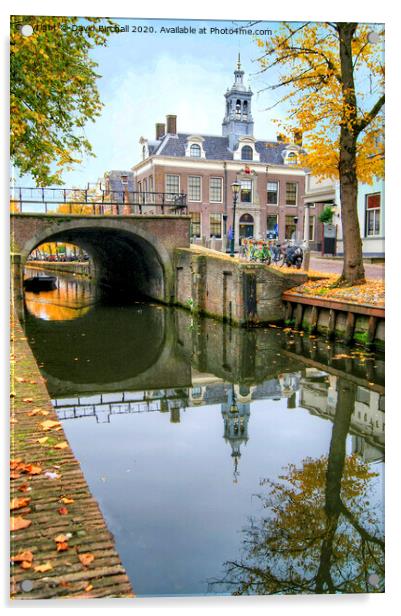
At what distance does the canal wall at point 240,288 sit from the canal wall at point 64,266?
26.2 meters

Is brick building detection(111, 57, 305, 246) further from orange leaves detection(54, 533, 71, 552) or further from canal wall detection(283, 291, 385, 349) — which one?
orange leaves detection(54, 533, 71, 552)

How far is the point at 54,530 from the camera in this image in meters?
3.34

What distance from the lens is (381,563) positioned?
3.66m

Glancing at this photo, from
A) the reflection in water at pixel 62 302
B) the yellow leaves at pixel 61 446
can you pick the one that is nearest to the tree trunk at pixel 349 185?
the yellow leaves at pixel 61 446

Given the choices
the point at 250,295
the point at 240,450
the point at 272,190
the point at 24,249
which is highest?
the point at 272,190

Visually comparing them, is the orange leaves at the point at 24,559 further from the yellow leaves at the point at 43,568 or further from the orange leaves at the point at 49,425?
the orange leaves at the point at 49,425

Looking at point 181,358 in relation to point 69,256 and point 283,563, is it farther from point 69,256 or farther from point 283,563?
point 69,256

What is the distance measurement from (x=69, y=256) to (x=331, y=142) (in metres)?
44.1

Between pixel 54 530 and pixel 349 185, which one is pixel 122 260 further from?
pixel 54 530

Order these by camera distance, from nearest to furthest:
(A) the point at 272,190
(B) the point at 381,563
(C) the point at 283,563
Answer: (B) the point at 381,563
(C) the point at 283,563
(A) the point at 272,190

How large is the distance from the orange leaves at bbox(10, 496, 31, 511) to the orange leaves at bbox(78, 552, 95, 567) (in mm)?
641

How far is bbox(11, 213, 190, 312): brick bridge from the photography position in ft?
64.3

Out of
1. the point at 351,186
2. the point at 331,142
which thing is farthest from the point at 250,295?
the point at 331,142

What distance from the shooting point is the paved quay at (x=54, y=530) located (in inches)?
115
